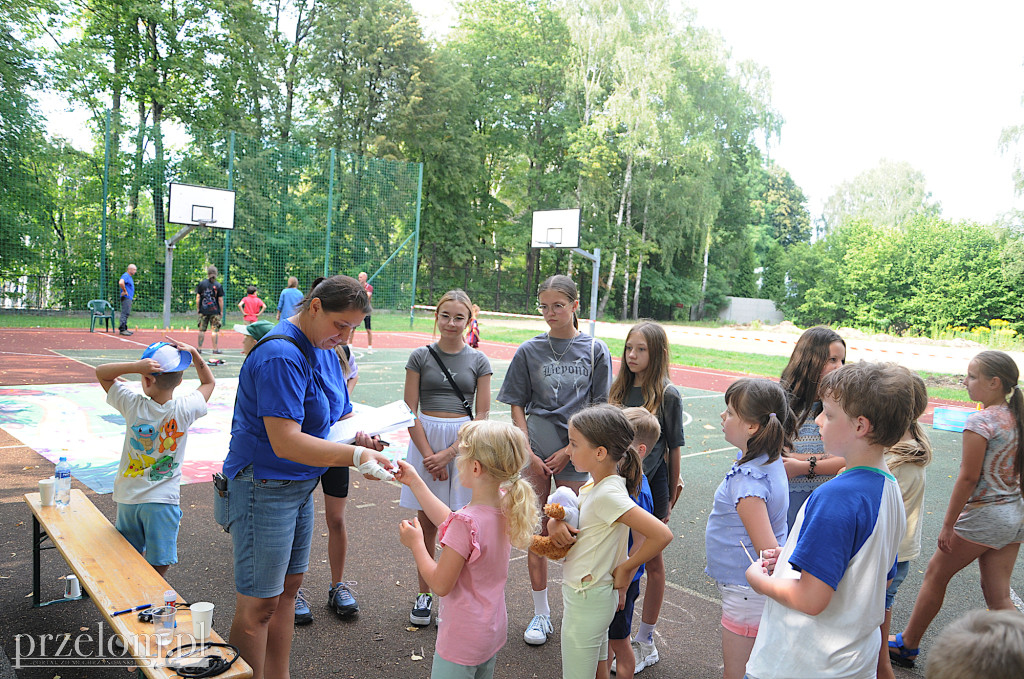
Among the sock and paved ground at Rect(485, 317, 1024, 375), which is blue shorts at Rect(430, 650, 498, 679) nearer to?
the sock

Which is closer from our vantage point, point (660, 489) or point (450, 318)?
point (660, 489)

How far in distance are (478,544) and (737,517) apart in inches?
42.5

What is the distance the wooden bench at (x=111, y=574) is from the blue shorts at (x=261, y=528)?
0.23 metres

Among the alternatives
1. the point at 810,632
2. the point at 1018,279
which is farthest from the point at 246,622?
the point at 1018,279

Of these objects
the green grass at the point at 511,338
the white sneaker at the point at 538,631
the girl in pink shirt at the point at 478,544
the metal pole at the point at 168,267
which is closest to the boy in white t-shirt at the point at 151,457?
the girl in pink shirt at the point at 478,544

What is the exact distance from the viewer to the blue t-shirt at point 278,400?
2512 millimetres

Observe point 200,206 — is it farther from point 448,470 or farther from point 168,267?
point 448,470

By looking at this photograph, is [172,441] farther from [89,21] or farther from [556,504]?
[89,21]

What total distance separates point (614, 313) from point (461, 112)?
578 inches

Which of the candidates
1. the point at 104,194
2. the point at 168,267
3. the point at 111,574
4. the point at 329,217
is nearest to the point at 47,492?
the point at 111,574

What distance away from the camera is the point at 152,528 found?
3.43 meters

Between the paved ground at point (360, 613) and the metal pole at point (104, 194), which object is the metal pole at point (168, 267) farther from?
the paved ground at point (360, 613)

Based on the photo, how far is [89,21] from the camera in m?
27.0

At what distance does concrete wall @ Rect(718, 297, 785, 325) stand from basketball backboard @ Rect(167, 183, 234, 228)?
34493 millimetres
